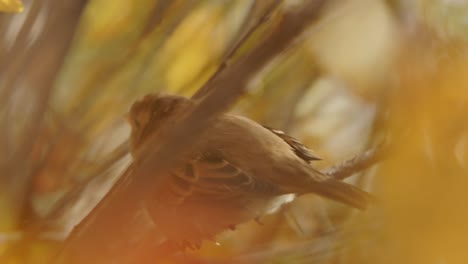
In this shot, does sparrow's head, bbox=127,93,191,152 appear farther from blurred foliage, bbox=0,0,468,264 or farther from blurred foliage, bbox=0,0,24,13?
blurred foliage, bbox=0,0,24,13

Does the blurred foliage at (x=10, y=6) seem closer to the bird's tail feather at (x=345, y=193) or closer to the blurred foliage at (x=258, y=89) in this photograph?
the blurred foliage at (x=258, y=89)

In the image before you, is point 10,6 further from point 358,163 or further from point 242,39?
point 358,163

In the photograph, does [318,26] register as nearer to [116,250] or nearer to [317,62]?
[317,62]

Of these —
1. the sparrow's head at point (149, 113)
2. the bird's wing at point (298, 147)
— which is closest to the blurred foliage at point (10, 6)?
the sparrow's head at point (149, 113)

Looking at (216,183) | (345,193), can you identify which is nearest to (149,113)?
(216,183)

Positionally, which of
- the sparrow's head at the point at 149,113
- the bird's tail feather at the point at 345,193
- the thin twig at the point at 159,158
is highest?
the sparrow's head at the point at 149,113

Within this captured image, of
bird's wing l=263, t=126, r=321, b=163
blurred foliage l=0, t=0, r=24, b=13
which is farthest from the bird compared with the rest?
blurred foliage l=0, t=0, r=24, b=13
